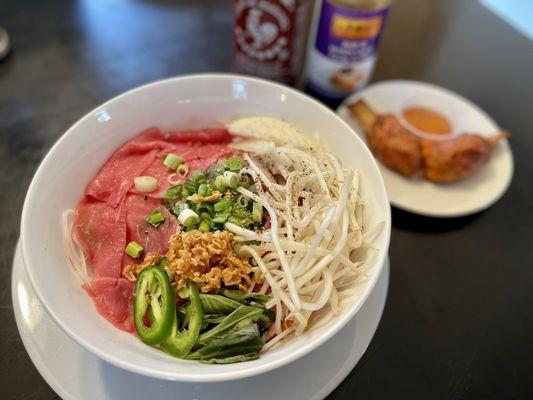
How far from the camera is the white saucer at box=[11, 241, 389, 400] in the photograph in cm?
127

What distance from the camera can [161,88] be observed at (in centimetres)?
167

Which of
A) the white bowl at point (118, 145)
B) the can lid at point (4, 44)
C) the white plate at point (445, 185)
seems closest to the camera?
the white bowl at point (118, 145)

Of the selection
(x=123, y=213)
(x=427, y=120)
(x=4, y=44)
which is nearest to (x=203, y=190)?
(x=123, y=213)

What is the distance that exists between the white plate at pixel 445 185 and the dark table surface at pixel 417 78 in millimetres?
87

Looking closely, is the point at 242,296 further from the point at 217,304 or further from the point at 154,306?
the point at 154,306

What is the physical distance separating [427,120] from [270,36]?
3.41 feet

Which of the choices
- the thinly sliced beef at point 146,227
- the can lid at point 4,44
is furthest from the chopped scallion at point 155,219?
the can lid at point 4,44

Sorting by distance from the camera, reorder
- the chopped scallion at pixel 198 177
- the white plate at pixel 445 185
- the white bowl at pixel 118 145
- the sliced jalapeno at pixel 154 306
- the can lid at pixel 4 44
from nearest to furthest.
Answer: the white bowl at pixel 118 145, the sliced jalapeno at pixel 154 306, the chopped scallion at pixel 198 177, the white plate at pixel 445 185, the can lid at pixel 4 44

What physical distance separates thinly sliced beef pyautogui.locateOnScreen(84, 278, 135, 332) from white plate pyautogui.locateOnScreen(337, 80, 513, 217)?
130 cm

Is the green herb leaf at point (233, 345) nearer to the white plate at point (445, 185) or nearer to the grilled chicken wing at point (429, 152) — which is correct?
the white plate at point (445, 185)

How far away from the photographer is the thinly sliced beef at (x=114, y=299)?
131 cm

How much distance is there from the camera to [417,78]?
287 centimetres

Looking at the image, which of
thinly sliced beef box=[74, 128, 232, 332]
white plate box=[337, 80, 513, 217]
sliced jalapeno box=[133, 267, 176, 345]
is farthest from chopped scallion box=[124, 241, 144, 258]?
white plate box=[337, 80, 513, 217]

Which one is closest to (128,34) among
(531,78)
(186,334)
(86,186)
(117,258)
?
(86,186)
